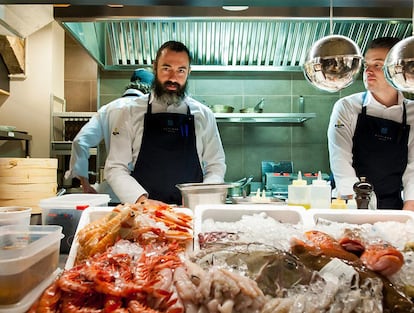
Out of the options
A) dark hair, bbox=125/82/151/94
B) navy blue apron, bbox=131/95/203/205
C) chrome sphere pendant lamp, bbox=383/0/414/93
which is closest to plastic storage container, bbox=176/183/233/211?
chrome sphere pendant lamp, bbox=383/0/414/93

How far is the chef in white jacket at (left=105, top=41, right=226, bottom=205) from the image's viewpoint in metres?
2.52

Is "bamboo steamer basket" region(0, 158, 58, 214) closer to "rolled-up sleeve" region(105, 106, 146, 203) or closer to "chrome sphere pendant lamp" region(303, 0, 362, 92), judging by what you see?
"rolled-up sleeve" region(105, 106, 146, 203)

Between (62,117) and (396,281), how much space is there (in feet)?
12.8

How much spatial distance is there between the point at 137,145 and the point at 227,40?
6.07 ft

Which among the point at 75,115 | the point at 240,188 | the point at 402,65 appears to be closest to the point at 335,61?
the point at 402,65

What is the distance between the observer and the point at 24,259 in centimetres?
86

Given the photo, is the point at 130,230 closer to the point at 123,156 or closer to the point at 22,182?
the point at 123,156

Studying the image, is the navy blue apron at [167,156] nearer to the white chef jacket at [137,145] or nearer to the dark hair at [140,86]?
the white chef jacket at [137,145]

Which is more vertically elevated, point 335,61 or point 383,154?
point 335,61

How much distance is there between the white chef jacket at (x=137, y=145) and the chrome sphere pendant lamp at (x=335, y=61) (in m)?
1.08

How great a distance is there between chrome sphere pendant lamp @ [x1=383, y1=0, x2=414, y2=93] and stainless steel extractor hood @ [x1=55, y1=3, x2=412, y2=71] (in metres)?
1.91

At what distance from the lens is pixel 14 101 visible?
4203 mm

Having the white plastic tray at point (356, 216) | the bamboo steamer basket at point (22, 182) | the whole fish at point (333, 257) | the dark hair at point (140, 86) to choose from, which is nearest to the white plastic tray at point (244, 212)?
the white plastic tray at point (356, 216)

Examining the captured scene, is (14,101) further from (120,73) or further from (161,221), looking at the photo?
(161,221)
